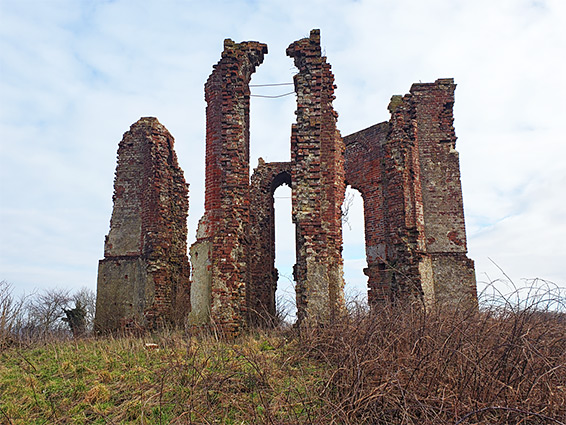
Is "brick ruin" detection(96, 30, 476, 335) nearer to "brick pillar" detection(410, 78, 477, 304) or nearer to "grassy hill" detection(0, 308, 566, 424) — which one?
"brick pillar" detection(410, 78, 477, 304)

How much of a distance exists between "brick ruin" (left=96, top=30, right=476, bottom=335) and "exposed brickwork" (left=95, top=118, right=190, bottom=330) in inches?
1.4

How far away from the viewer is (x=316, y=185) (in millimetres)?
8742

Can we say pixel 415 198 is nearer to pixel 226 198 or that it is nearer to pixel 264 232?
pixel 264 232

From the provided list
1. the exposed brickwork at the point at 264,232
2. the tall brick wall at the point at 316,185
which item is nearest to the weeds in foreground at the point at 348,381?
the tall brick wall at the point at 316,185

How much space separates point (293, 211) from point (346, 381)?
4.97 meters

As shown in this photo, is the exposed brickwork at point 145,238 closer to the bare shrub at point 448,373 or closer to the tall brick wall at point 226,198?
the tall brick wall at point 226,198

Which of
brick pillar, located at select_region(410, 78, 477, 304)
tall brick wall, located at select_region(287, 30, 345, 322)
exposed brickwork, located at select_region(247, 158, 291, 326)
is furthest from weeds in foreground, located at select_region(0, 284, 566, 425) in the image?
brick pillar, located at select_region(410, 78, 477, 304)

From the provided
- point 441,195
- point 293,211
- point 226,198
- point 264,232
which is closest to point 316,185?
point 293,211

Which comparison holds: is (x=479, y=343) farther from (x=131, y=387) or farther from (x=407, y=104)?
(x=407, y=104)

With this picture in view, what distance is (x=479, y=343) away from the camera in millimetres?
4457

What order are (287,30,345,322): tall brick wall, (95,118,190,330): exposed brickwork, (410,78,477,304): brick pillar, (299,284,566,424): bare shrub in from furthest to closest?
1. (410,78,477,304): brick pillar
2. (95,118,190,330): exposed brickwork
3. (287,30,345,322): tall brick wall
4. (299,284,566,424): bare shrub

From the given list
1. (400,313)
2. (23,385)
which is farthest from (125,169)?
(400,313)

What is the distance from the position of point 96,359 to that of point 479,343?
5.32 meters

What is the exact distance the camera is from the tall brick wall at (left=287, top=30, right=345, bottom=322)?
8414 mm
